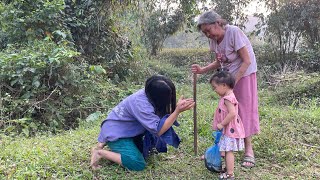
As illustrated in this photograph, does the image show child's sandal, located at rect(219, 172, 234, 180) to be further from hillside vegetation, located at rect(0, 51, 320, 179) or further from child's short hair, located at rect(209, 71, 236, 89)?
child's short hair, located at rect(209, 71, 236, 89)

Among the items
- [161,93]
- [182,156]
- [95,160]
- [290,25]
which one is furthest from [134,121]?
[290,25]

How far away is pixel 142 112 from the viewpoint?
9.69 feet

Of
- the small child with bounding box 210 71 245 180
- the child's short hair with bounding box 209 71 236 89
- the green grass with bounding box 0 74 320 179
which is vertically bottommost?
the green grass with bounding box 0 74 320 179

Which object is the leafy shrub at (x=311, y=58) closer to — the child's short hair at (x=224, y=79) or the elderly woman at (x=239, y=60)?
the elderly woman at (x=239, y=60)

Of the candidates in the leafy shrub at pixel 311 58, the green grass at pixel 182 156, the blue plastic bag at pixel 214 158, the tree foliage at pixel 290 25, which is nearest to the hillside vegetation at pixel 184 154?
the green grass at pixel 182 156

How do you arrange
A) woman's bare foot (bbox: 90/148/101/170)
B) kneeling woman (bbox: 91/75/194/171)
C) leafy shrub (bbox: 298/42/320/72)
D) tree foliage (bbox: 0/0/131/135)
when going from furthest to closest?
leafy shrub (bbox: 298/42/320/72), tree foliage (bbox: 0/0/131/135), woman's bare foot (bbox: 90/148/101/170), kneeling woman (bbox: 91/75/194/171)

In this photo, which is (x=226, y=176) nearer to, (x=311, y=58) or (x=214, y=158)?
(x=214, y=158)

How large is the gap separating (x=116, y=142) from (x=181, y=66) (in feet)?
32.8

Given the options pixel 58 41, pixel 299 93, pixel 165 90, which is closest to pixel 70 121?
pixel 58 41

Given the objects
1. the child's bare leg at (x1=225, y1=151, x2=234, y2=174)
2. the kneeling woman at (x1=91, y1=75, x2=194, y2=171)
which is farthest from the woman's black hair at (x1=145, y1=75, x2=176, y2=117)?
the child's bare leg at (x1=225, y1=151, x2=234, y2=174)

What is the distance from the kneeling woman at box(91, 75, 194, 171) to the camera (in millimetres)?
2986

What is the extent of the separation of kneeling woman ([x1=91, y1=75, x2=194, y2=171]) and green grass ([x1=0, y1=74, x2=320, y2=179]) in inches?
5.3

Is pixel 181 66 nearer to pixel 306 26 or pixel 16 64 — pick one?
pixel 306 26

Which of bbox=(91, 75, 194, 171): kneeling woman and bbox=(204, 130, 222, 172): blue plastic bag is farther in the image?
bbox=(204, 130, 222, 172): blue plastic bag
